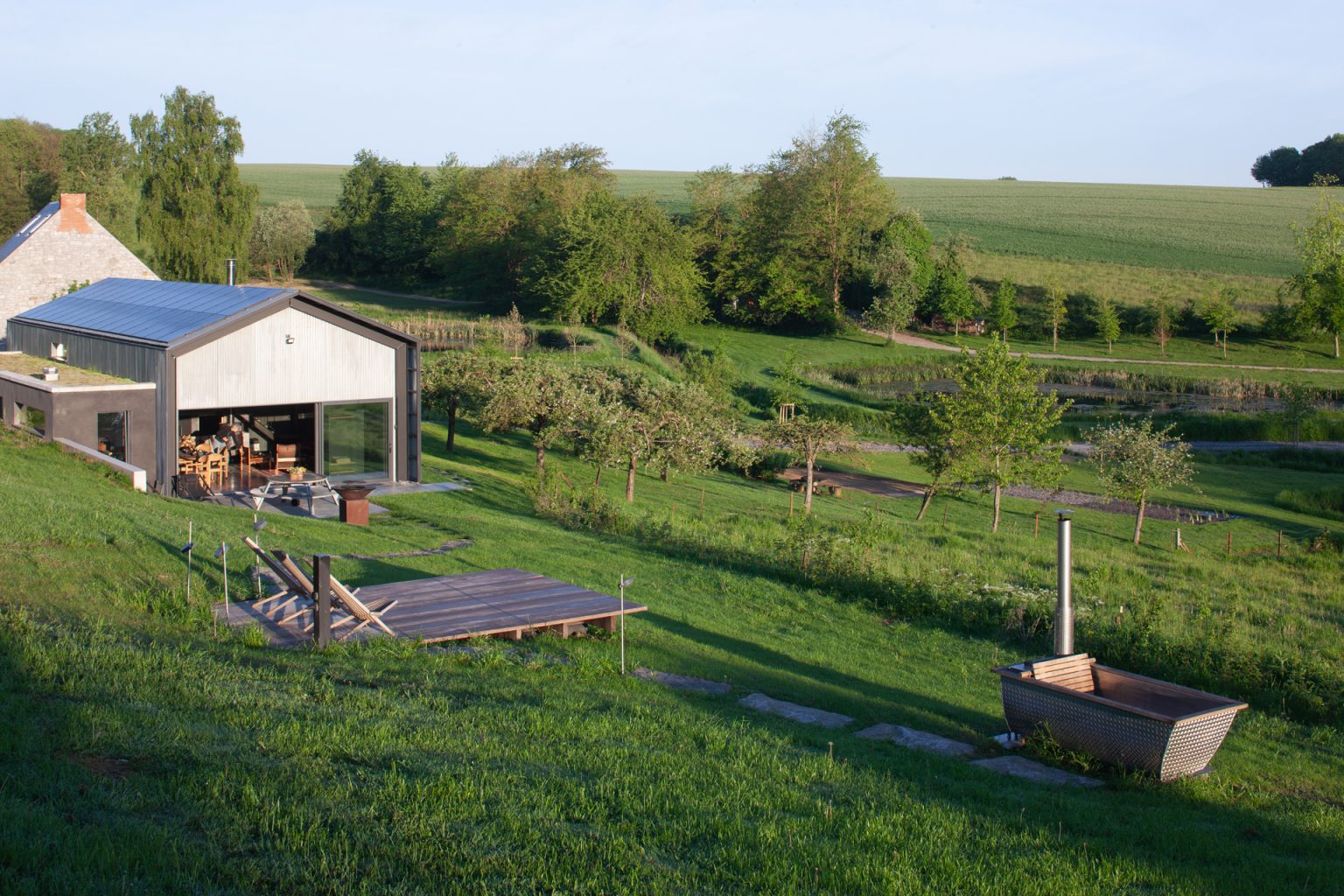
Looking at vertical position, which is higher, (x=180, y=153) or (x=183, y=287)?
(x=180, y=153)

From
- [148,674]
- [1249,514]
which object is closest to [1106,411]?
[1249,514]

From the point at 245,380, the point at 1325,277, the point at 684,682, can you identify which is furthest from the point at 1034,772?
the point at 1325,277

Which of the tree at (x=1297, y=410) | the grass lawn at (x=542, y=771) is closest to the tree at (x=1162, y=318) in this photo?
the tree at (x=1297, y=410)

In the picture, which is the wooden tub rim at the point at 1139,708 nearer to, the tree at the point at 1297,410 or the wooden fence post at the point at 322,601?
the wooden fence post at the point at 322,601

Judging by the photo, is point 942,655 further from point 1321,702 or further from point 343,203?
point 343,203

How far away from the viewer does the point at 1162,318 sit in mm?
66875

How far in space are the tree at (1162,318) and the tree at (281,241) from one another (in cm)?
5979

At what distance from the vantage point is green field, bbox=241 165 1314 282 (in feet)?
276

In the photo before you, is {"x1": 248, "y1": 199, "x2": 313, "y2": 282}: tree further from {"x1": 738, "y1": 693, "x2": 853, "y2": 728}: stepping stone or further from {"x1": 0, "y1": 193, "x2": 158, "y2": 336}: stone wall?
{"x1": 738, "y1": 693, "x2": 853, "y2": 728}: stepping stone

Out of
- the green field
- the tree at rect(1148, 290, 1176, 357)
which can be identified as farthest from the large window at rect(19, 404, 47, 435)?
the green field

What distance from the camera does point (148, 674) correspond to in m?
8.31

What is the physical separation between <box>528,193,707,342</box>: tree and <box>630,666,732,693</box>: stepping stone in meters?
50.3

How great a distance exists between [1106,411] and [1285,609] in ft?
112

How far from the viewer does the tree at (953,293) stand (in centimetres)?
7244
